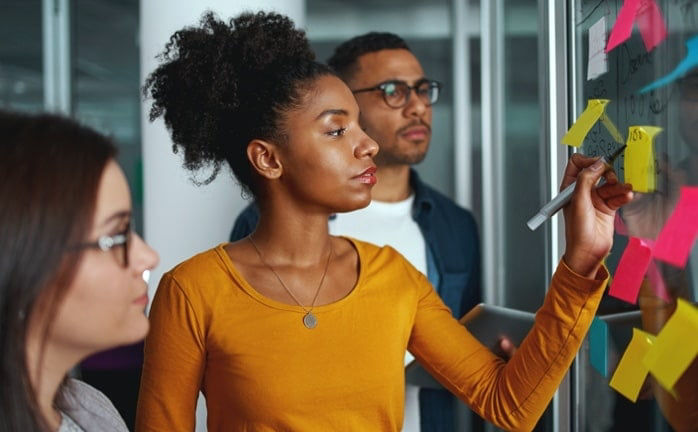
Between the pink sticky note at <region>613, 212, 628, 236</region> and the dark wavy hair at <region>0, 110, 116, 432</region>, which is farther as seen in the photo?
the pink sticky note at <region>613, 212, 628, 236</region>

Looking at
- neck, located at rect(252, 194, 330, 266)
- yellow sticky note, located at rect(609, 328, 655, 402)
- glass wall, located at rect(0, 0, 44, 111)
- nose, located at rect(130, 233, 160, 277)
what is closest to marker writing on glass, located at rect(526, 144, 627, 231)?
yellow sticky note, located at rect(609, 328, 655, 402)

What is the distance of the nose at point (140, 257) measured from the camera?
1054mm

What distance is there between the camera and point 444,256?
2.14m

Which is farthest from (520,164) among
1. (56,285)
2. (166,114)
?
(56,285)

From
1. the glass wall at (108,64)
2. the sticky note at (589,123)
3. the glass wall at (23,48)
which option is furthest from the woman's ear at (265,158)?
the glass wall at (23,48)

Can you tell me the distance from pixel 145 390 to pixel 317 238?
0.42 m

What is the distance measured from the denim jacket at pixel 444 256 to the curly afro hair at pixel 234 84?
→ 0.53 meters

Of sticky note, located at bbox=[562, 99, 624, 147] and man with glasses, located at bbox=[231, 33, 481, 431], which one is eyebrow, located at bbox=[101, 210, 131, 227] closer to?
sticky note, located at bbox=[562, 99, 624, 147]

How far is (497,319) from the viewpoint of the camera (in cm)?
165

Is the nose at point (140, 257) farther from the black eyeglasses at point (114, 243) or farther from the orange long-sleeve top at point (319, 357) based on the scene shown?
the orange long-sleeve top at point (319, 357)

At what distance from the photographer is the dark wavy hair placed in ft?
3.00

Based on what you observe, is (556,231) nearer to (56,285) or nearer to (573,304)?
(573,304)

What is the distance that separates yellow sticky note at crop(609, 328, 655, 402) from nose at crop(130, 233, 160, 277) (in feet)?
2.38

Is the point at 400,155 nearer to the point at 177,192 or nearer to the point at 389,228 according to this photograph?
the point at 389,228
